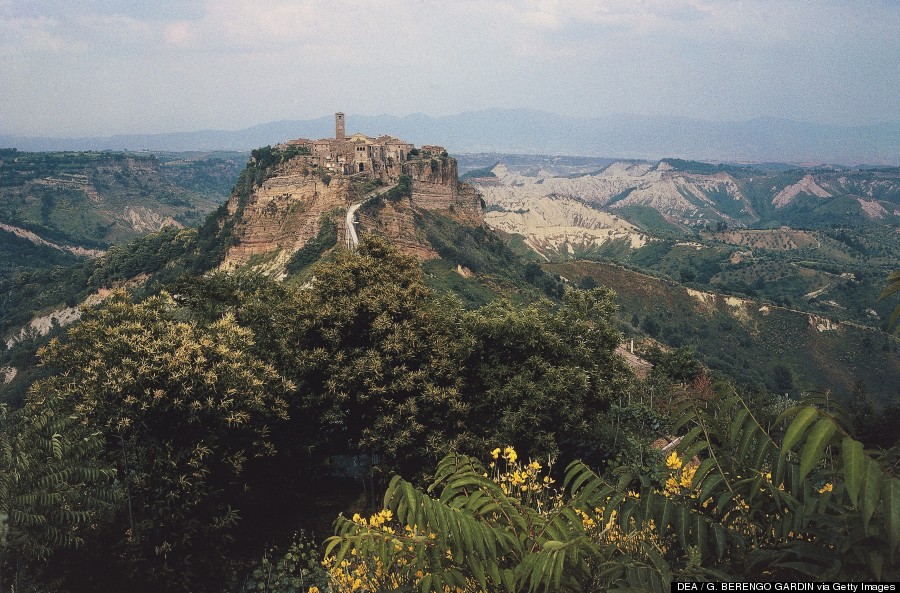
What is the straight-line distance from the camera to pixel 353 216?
80812 millimetres

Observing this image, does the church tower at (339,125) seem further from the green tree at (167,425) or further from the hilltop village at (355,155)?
the green tree at (167,425)

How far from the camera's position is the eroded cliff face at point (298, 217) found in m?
83.2

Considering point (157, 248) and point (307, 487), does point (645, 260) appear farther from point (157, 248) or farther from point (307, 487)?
point (307, 487)

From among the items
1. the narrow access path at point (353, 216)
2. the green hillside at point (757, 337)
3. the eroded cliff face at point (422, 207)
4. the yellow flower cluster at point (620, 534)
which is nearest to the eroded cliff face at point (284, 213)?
the narrow access path at point (353, 216)

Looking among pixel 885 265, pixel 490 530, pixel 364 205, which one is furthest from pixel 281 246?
pixel 885 265

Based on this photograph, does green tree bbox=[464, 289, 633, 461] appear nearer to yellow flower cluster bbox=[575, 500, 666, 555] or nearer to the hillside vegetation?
the hillside vegetation

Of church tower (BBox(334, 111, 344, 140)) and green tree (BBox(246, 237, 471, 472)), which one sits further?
church tower (BBox(334, 111, 344, 140))

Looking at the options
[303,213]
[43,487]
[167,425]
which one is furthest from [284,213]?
[43,487]

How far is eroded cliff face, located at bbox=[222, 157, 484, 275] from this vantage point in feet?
273

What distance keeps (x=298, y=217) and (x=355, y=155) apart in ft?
61.1

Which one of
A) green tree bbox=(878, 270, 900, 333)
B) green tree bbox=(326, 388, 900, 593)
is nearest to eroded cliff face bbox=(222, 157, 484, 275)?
green tree bbox=(326, 388, 900, 593)

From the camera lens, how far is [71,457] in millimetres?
12852

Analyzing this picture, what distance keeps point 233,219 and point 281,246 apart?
716 inches

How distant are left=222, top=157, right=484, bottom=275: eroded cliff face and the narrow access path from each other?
3.19ft
